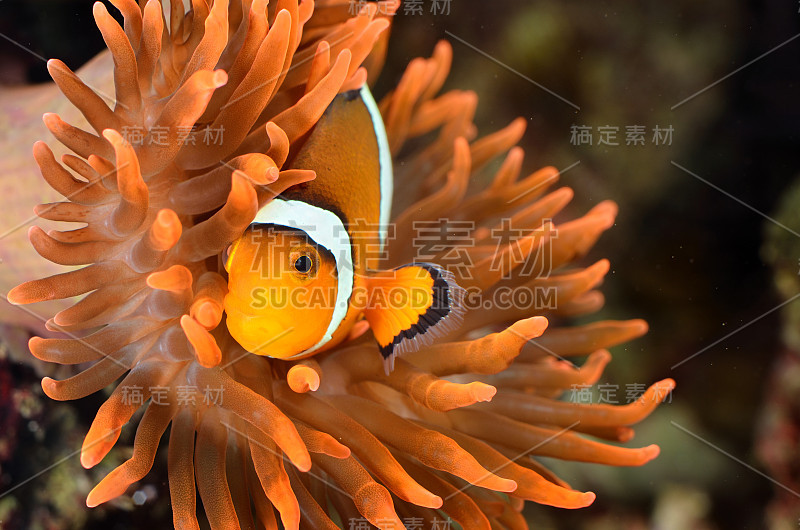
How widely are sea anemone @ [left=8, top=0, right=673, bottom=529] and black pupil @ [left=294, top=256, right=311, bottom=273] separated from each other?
0.08 m

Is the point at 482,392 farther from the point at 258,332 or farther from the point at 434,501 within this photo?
the point at 258,332

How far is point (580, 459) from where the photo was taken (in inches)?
38.9

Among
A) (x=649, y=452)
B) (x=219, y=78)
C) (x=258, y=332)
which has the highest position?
(x=219, y=78)

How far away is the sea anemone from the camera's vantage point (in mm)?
734

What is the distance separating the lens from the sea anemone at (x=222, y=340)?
73cm

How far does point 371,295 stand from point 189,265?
0.26 meters

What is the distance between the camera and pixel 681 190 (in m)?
1.73

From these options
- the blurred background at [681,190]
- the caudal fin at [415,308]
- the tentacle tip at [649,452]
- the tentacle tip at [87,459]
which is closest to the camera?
the tentacle tip at [87,459]

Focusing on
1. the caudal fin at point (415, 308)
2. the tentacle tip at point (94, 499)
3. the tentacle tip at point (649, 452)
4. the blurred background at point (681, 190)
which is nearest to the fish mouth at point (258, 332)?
the caudal fin at point (415, 308)

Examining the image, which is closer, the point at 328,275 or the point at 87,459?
the point at 87,459

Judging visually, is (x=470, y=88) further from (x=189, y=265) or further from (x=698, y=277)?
(x=189, y=265)

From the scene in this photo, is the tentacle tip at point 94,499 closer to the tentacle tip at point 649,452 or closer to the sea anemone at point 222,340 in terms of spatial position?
the sea anemone at point 222,340

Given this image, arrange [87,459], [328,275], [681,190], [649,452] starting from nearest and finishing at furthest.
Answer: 1. [87,459]
2. [328,275]
3. [649,452]
4. [681,190]

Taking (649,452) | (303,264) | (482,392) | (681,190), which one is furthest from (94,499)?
(681,190)
